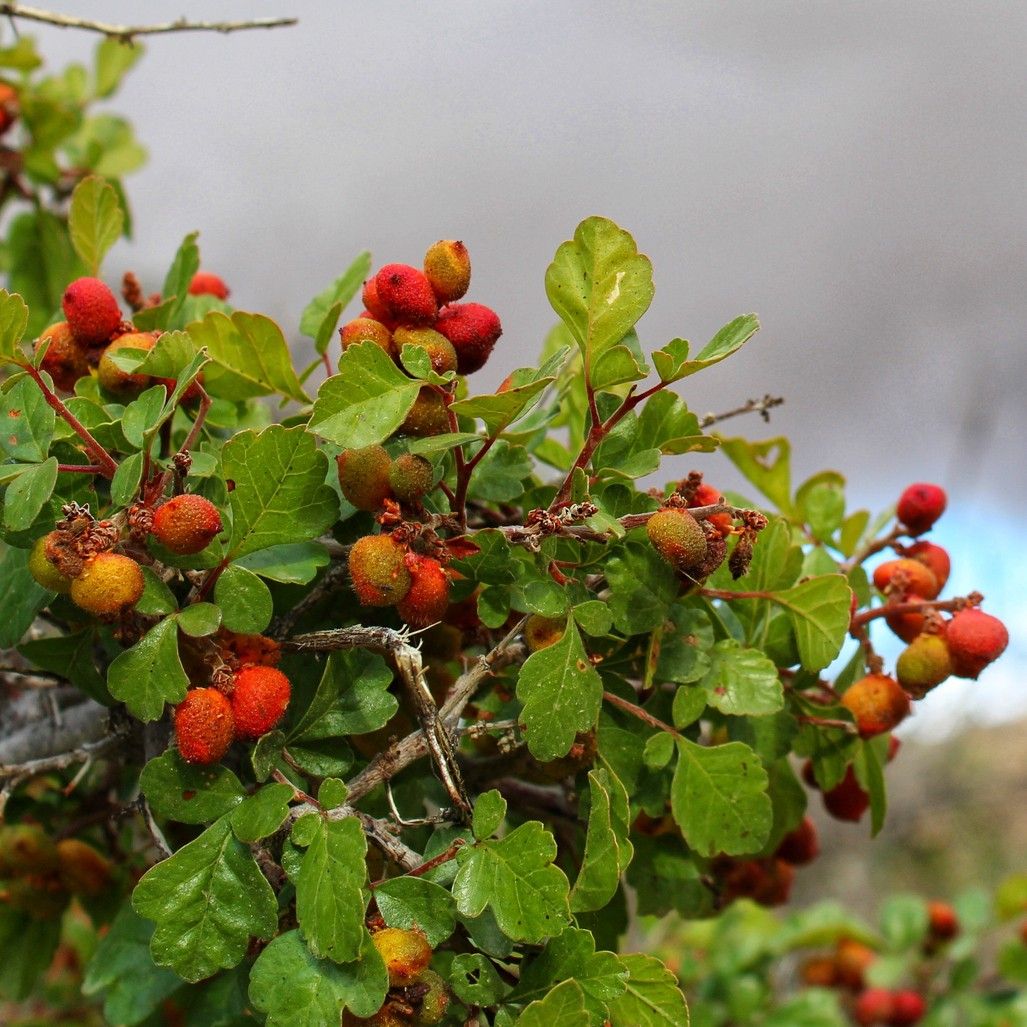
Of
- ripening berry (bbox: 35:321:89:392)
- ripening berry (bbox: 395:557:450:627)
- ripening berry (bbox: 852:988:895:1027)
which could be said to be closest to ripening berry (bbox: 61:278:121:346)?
ripening berry (bbox: 35:321:89:392)

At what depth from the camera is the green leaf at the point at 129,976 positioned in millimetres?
907

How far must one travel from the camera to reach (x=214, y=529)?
2.16 ft

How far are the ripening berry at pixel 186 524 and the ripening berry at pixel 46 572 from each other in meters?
0.07

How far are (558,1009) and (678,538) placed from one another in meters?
0.28

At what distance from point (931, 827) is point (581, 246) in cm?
531

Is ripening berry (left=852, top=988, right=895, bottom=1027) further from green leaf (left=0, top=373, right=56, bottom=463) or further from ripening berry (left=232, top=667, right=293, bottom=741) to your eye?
green leaf (left=0, top=373, right=56, bottom=463)

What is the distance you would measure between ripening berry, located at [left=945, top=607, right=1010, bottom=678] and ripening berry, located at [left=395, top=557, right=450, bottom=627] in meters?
0.42

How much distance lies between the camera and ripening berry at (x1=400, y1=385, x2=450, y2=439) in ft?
2.37

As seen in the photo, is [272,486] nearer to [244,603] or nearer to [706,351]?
[244,603]

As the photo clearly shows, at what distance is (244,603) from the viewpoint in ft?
2.23

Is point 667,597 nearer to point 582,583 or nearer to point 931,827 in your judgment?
point 582,583

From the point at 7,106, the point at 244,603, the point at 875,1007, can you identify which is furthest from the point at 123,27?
the point at 875,1007

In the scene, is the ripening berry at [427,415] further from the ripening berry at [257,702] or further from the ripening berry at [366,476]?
the ripening berry at [257,702]

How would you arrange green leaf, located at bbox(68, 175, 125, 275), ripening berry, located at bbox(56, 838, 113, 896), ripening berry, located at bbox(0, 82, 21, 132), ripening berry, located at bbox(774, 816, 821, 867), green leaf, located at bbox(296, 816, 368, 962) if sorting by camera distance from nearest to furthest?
green leaf, located at bbox(296, 816, 368, 962)
green leaf, located at bbox(68, 175, 125, 275)
ripening berry, located at bbox(56, 838, 113, 896)
ripening berry, located at bbox(774, 816, 821, 867)
ripening berry, located at bbox(0, 82, 21, 132)
